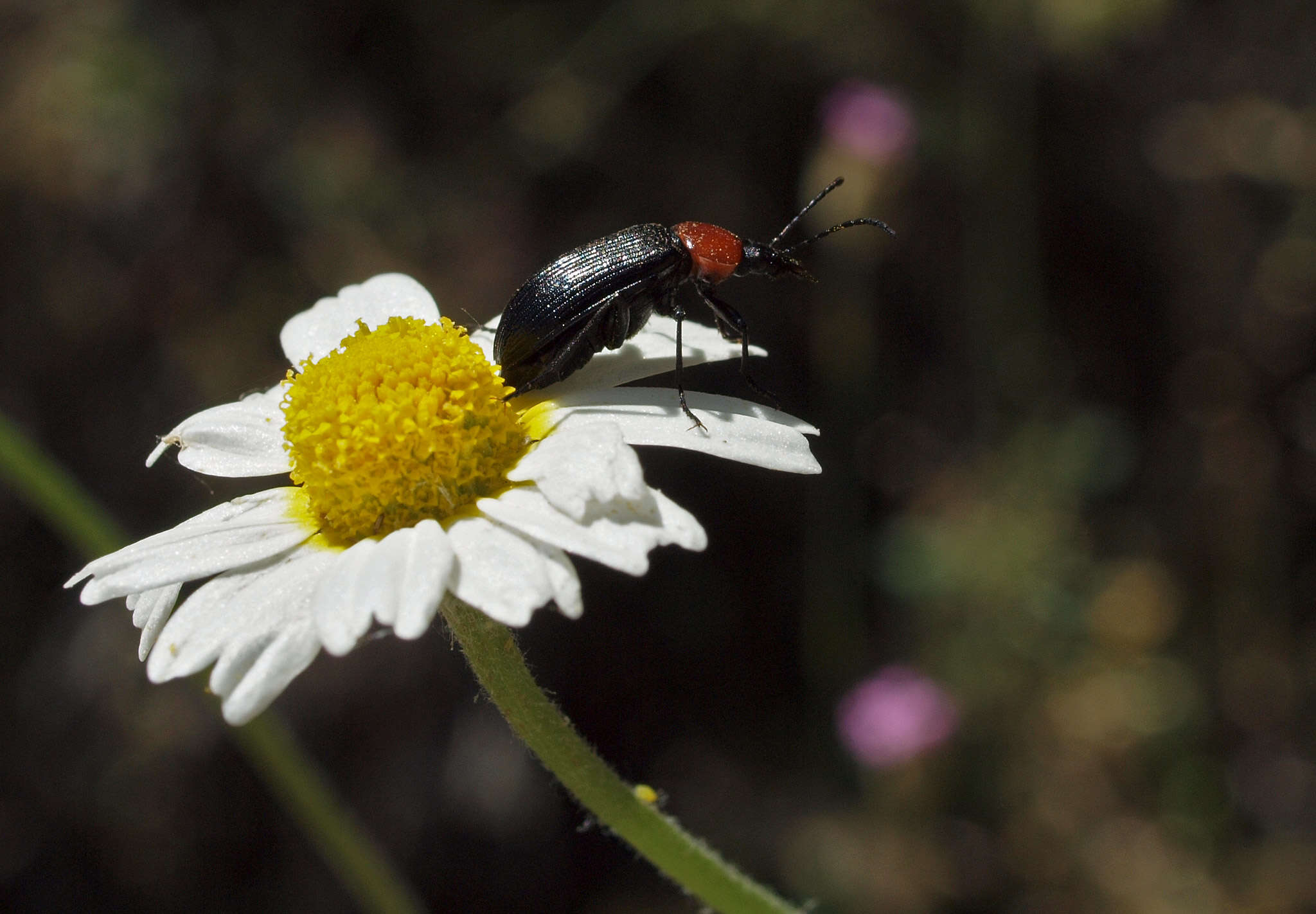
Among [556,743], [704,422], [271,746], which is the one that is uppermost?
[704,422]

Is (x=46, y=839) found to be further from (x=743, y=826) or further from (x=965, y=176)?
(x=965, y=176)

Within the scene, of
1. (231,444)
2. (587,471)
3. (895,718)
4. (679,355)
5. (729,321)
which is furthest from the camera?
(895,718)

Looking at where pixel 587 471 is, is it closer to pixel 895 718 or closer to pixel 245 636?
pixel 245 636

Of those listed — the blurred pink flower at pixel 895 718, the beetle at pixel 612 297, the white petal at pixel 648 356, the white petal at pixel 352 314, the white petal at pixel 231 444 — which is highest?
the white petal at pixel 352 314

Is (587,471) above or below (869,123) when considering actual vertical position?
below

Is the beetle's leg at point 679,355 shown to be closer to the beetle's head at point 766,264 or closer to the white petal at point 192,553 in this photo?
the beetle's head at point 766,264

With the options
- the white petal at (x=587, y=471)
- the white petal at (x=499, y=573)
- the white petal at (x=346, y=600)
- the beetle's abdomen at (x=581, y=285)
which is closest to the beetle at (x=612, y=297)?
the beetle's abdomen at (x=581, y=285)

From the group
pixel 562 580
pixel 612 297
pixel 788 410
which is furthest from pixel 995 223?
pixel 562 580

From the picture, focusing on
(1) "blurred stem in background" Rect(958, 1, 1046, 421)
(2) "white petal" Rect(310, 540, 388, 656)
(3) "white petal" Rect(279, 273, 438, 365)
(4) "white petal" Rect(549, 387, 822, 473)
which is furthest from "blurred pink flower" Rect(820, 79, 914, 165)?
(2) "white petal" Rect(310, 540, 388, 656)

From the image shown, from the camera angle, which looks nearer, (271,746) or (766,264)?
(766,264)
